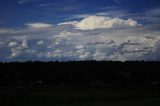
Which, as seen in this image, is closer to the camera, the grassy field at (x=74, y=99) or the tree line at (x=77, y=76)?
the grassy field at (x=74, y=99)

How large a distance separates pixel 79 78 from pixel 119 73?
17528 millimetres

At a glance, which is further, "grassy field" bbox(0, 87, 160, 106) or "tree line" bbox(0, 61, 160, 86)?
"tree line" bbox(0, 61, 160, 86)

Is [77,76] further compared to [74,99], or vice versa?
[77,76]

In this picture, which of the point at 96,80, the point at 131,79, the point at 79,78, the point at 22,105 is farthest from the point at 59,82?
the point at 22,105

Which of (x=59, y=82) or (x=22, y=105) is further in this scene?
(x=59, y=82)

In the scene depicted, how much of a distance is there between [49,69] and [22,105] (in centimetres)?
8126

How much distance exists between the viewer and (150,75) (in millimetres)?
110312

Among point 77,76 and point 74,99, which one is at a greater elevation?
point 77,76

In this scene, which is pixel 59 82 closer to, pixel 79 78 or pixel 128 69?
pixel 79 78

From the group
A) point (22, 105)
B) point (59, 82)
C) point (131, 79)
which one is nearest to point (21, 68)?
point (59, 82)

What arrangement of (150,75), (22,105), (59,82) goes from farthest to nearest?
1. (150,75)
2. (59,82)
3. (22,105)

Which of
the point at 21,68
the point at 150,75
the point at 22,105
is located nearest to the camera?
the point at 22,105

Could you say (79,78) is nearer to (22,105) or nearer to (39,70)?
(39,70)

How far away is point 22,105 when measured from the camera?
42406 millimetres
